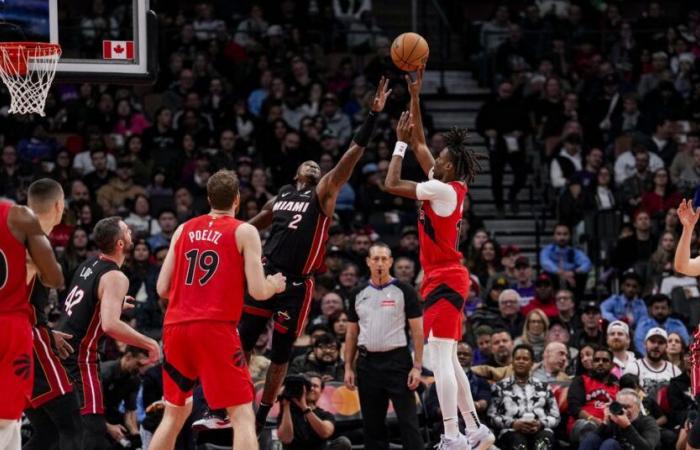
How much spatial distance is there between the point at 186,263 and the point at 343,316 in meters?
6.87

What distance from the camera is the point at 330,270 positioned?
61.1 ft

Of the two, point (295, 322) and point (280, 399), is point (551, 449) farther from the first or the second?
point (295, 322)

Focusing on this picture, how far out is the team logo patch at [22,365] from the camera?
9133 mm

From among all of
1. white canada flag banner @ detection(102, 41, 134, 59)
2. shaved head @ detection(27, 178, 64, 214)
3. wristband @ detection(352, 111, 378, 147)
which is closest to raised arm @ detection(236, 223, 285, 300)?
shaved head @ detection(27, 178, 64, 214)

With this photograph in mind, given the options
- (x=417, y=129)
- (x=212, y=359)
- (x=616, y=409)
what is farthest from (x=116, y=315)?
(x=616, y=409)

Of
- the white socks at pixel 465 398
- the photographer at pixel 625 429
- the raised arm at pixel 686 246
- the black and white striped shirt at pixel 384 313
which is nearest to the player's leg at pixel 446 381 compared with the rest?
the white socks at pixel 465 398

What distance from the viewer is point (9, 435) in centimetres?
913

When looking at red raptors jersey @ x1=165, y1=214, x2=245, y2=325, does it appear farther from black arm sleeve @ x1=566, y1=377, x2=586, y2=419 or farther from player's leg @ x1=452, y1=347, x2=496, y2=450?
black arm sleeve @ x1=566, y1=377, x2=586, y2=419

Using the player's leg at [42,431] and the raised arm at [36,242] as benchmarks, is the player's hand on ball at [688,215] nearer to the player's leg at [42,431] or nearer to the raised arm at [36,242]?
the raised arm at [36,242]

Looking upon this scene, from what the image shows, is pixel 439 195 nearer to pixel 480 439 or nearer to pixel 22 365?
pixel 480 439

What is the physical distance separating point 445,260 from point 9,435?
13.9ft

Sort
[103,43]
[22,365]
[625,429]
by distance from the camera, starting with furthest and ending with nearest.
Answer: [625,429]
[103,43]
[22,365]

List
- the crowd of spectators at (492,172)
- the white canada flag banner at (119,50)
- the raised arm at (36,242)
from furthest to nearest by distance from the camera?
the crowd of spectators at (492,172) → the white canada flag banner at (119,50) → the raised arm at (36,242)

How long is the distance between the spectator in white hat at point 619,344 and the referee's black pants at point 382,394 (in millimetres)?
3285
